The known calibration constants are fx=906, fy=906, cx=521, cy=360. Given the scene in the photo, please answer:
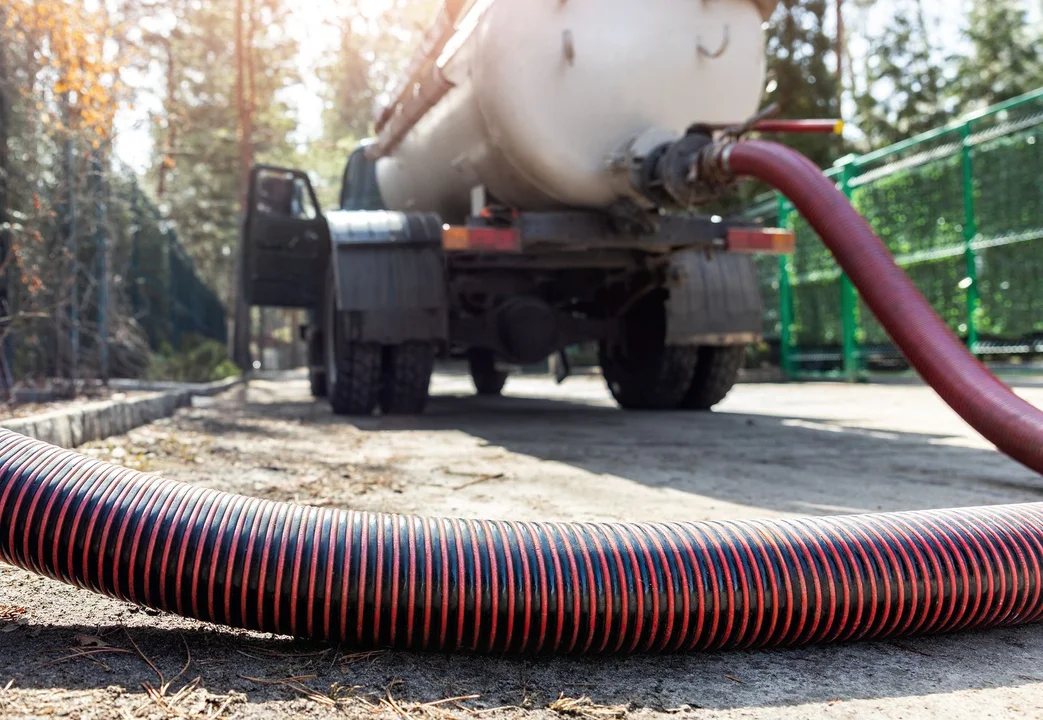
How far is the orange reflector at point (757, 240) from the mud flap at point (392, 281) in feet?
5.74

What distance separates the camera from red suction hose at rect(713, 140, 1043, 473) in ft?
9.98

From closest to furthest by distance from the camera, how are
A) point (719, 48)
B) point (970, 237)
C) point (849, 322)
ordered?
point (719, 48) → point (970, 237) → point (849, 322)

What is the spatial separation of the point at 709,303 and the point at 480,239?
173 centimetres

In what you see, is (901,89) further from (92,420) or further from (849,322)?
(92,420)

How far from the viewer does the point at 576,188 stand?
4863mm

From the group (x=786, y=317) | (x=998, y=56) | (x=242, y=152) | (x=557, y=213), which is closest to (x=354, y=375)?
(x=557, y=213)

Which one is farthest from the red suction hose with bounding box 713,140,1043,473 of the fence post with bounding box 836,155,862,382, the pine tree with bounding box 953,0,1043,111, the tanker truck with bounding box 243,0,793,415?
the pine tree with bounding box 953,0,1043,111

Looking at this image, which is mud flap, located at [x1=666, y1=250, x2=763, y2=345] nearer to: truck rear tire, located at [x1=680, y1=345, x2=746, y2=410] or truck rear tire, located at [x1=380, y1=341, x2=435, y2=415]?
truck rear tire, located at [x1=680, y1=345, x2=746, y2=410]

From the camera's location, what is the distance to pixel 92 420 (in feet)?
14.0

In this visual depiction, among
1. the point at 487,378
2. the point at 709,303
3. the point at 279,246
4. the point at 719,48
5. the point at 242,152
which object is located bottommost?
the point at 487,378

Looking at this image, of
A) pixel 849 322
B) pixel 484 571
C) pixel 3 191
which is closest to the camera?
pixel 484 571

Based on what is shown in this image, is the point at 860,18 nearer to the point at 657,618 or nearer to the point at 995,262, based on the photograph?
the point at 995,262

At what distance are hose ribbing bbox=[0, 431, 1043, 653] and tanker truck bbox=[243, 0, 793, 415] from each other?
9.46 ft

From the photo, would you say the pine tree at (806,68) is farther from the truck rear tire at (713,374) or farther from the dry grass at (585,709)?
the dry grass at (585,709)
